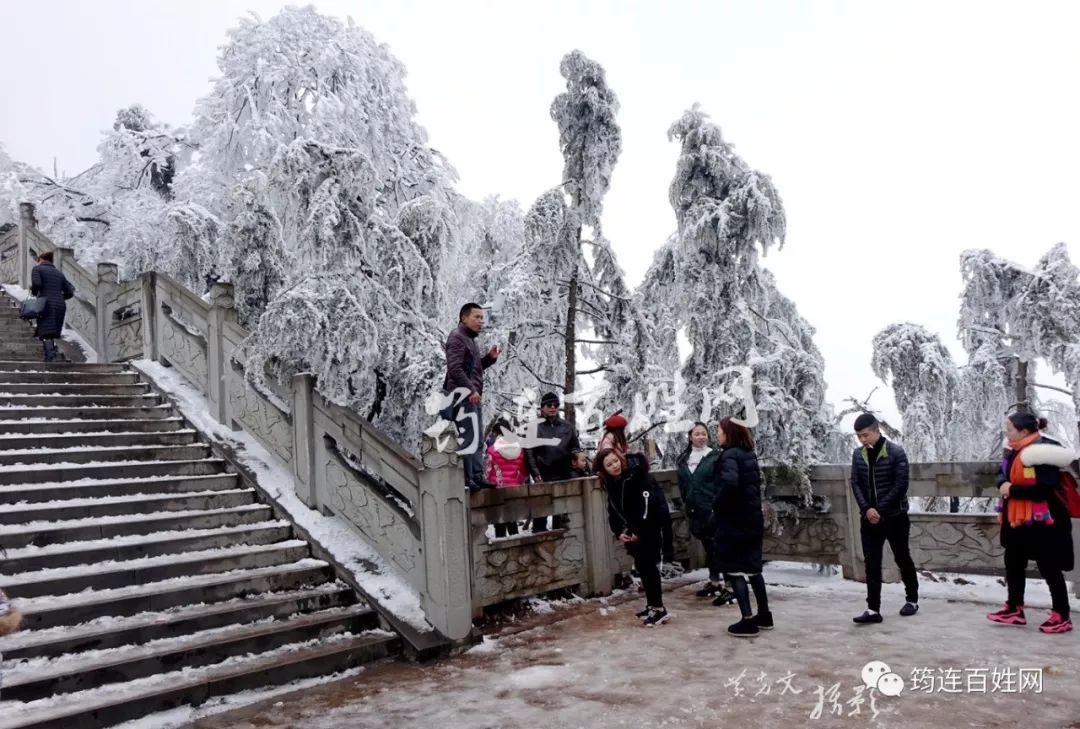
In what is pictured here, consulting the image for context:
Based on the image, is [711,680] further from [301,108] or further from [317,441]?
[301,108]

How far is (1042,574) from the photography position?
→ 6000 mm

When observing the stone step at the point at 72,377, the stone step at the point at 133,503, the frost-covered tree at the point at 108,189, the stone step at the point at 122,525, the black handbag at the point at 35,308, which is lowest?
the stone step at the point at 122,525

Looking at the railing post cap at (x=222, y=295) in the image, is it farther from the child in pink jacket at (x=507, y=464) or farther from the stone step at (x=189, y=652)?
the stone step at (x=189, y=652)

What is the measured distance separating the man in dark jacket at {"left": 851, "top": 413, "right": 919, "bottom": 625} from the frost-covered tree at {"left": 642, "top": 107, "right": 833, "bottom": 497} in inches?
121

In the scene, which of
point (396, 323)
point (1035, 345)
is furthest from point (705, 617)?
point (1035, 345)

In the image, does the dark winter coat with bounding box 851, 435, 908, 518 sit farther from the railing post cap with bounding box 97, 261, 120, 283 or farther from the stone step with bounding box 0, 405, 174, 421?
the railing post cap with bounding box 97, 261, 120, 283

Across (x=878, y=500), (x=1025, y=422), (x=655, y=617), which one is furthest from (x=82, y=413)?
(x=1025, y=422)

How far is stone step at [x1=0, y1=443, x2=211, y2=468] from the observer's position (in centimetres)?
730

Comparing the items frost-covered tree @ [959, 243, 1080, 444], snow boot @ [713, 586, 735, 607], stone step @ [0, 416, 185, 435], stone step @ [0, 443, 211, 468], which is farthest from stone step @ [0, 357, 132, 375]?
frost-covered tree @ [959, 243, 1080, 444]

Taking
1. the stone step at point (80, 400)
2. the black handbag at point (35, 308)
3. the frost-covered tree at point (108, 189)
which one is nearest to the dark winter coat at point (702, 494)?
the stone step at point (80, 400)

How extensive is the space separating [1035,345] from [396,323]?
432 inches

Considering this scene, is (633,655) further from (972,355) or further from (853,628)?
(972,355)

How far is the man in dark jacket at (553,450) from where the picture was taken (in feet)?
27.0

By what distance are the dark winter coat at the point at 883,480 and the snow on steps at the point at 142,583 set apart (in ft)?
13.5
